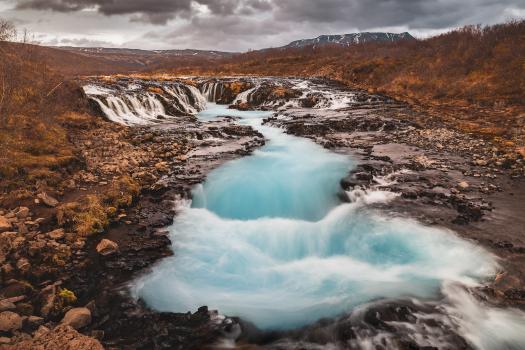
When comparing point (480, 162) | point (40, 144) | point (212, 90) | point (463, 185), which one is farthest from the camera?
point (212, 90)

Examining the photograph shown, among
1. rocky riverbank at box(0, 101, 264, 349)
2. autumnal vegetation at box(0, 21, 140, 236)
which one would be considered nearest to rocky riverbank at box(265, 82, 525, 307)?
rocky riverbank at box(0, 101, 264, 349)

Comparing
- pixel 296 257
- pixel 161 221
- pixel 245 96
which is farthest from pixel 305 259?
pixel 245 96

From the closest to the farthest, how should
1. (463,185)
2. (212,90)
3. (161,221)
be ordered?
1. (161,221)
2. (463,185)
3. (212,90)

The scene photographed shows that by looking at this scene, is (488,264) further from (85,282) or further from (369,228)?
(85,282)

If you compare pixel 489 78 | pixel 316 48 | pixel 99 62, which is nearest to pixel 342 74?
pixel 489 78

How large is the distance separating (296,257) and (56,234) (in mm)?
6099

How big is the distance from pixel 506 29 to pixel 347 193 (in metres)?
36.6

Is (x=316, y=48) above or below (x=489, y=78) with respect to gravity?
above

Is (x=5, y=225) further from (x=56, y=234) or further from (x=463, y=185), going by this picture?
(x=463, y=185)

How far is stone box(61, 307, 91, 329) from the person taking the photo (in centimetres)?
637

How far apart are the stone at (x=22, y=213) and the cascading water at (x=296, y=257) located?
3784mm

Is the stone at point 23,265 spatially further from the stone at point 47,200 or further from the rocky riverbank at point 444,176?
the rocky riverbank at point 444,176

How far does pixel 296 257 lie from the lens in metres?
9.95

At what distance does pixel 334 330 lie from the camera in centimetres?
660
